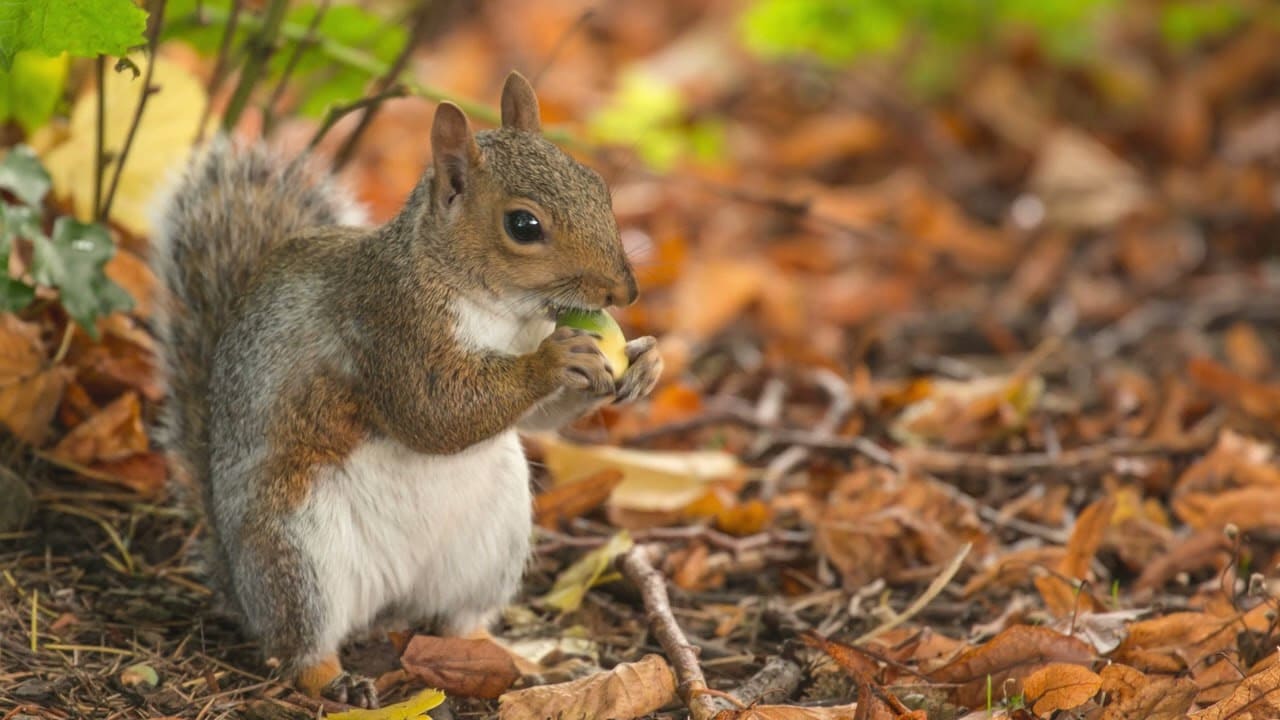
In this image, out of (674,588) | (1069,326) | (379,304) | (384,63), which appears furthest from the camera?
(1069,326)

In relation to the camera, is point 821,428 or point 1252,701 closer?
point 1252,701

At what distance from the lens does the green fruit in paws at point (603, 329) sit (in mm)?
2656

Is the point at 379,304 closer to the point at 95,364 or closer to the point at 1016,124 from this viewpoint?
the point at 95,364

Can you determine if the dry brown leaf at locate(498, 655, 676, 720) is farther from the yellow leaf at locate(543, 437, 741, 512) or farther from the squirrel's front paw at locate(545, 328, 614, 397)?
the yellow leaf at locate(543, 437, 741, 512)

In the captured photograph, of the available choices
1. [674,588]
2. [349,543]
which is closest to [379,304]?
[349,543]

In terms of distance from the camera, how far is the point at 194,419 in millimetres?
3035

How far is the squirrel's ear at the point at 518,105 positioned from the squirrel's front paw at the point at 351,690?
1.02 meters

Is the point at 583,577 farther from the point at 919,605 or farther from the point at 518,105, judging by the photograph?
the point at 518,105

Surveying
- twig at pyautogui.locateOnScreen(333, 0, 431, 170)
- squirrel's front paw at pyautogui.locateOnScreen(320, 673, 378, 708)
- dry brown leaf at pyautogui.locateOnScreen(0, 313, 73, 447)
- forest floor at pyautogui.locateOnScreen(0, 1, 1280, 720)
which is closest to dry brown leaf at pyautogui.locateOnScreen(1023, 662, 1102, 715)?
forest floor at pyautogui.locateOnScreen(0, 1, 1280, 720)

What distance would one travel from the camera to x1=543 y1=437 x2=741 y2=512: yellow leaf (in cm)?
355

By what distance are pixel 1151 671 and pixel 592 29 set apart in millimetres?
5672

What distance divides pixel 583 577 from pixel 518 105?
3.26 feet

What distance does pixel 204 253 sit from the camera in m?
3.06

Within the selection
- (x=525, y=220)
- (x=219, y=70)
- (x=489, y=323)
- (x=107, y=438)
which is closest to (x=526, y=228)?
(x=525, y=220)
